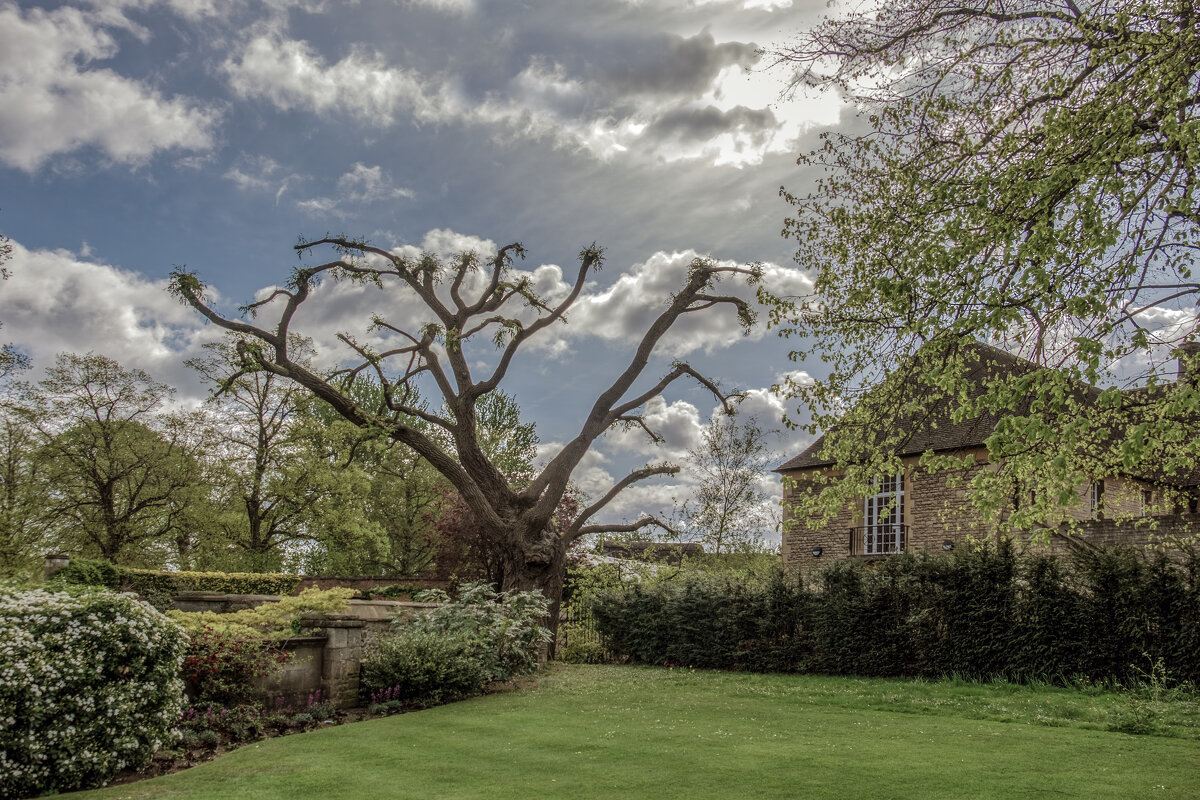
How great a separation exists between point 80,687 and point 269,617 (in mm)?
3693

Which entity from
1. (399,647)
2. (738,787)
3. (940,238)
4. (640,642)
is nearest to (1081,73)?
(940,238)

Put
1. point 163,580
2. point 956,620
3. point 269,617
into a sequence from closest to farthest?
point 269,617
point 956,620
point 163,580

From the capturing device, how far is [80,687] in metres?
6.05

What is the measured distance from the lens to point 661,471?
58.7ft

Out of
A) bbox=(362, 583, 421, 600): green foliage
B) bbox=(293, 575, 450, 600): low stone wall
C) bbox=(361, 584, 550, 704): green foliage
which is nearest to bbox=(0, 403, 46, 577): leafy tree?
bbox=(293, 575, 450, 600): low stone wall

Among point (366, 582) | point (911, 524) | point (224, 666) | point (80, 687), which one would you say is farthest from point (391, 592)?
point (80, 687)

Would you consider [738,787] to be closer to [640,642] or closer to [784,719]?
[784,719]

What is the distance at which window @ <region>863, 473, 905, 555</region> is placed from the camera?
21031 millimetres

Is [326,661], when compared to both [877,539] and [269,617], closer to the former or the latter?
[269,617]

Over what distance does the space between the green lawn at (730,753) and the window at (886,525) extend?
1011 cm

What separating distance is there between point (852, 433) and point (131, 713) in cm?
761

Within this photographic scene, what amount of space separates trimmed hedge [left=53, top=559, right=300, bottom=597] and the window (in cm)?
1554

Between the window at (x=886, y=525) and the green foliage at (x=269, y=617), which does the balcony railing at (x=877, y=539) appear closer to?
the window at (x=886, y=525)

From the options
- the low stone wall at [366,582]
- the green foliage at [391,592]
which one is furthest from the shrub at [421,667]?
the low stone wall at [366,582]
